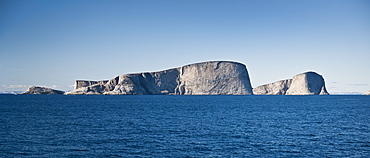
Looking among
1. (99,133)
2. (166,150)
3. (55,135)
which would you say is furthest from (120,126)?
(166,150)

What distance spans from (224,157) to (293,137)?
11.5 meters

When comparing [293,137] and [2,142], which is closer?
[2,142]

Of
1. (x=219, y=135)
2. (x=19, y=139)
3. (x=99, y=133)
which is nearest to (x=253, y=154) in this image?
(x=219, y=135)

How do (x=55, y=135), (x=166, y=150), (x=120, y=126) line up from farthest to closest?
(x=120, y=126)
(x=55, y=135)
(x=166, y=150)

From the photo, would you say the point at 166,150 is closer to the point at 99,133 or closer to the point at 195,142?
the point at 195,142

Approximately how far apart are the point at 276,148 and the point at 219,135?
732 centimetres

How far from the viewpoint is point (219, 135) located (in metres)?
31.8

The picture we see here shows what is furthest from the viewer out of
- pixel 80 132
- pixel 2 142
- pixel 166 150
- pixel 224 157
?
pixel 80 132

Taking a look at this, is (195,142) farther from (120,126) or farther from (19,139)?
(19,139)

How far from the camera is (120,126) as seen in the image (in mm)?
37719

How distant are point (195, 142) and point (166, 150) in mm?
4044

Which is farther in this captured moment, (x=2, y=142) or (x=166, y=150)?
(x=2, y=142)

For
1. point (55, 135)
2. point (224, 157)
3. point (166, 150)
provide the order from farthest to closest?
point (55, 135)
point (166, 150)
point (224, 157)

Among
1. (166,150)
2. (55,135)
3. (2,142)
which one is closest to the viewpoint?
(166,150)
